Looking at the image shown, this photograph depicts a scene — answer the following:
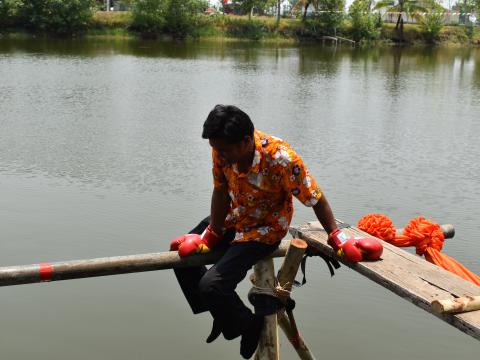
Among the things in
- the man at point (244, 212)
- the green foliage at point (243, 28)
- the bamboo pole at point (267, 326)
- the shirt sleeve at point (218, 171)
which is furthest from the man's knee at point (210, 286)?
the green foliage at point (243, 28)

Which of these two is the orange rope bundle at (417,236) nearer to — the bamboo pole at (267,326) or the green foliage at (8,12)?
the bamboo pole at (267,326)

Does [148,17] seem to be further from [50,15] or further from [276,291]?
[276,291]

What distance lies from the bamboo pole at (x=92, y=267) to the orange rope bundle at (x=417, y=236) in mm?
1115

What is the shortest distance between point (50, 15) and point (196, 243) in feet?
122

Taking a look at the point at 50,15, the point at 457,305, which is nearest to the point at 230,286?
the point at 457,305

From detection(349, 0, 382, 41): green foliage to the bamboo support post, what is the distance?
45117mm

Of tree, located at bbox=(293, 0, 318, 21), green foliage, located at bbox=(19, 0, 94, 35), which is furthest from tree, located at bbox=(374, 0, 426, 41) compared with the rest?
green foliage, located at bbox=(19, 0, 94, 35)

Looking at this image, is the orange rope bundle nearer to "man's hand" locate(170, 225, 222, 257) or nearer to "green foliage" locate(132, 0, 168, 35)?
"man's hand" locate(170, 225, 222, 257)

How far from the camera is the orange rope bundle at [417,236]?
3.71 meters

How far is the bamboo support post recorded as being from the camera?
2.56 m

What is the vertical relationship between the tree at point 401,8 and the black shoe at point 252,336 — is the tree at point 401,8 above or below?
above

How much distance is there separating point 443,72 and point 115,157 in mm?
19313

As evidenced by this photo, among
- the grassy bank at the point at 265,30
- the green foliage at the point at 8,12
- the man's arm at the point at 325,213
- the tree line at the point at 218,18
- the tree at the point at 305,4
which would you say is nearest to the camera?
the man's arm at the point at 325,213

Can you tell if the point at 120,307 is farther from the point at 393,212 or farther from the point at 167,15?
the point at 167,15
